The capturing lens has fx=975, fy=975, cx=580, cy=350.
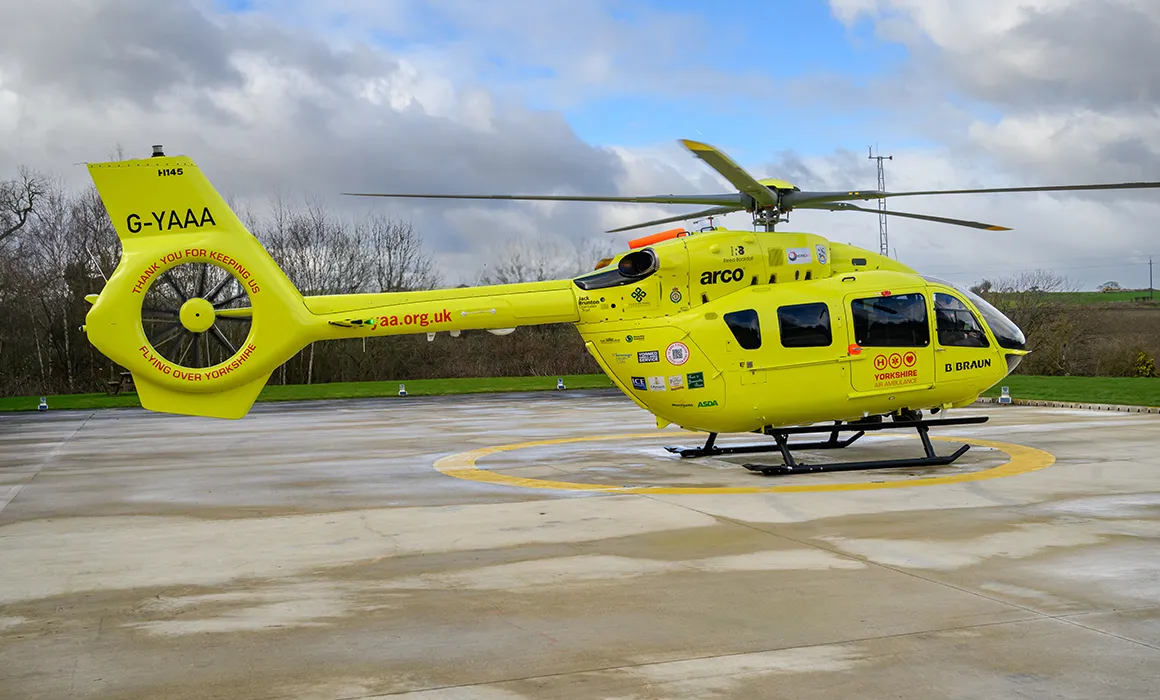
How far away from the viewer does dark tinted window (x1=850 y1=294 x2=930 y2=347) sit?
13.1 metres

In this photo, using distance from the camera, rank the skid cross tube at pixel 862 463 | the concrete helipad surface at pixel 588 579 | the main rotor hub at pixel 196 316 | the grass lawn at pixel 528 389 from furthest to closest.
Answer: the grass lawn at pixel 528 389, the skid cross tube at pixel 862 463, the main rotor hub at pixel 196 316, the concrete helipad surface at pixel 588 579

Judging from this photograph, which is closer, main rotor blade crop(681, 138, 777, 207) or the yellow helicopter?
main rotor blade crop(681, 138, 777, 207)

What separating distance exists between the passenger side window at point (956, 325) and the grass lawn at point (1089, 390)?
11546 mm

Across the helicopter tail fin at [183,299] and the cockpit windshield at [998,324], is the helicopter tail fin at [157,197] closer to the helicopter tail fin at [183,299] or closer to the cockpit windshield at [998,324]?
the helicopter tail fin at [183,299]

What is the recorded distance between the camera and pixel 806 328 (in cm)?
1302

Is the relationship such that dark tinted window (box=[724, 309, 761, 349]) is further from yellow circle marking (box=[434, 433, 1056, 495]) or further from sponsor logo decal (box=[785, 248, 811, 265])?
yellow circle marking (box=[434, 433, 1056, 495])

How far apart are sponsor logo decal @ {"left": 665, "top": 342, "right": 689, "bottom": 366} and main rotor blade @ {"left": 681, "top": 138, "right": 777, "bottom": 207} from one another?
2198 millimetres

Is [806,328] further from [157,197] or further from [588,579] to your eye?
[157,197]

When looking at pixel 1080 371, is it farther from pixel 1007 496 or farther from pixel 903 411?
pixel 1007 496

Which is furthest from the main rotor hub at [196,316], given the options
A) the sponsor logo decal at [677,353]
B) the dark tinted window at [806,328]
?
the dark tinted window at [806,328]

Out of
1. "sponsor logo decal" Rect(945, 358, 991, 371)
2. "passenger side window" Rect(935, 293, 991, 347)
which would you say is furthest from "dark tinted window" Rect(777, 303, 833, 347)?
"sponsor logo decal" Rect(945, 358, 991, 371)

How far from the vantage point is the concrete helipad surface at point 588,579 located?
5.32m

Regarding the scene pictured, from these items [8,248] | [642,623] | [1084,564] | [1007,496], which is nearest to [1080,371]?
[1007,496]

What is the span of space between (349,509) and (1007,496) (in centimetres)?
733
